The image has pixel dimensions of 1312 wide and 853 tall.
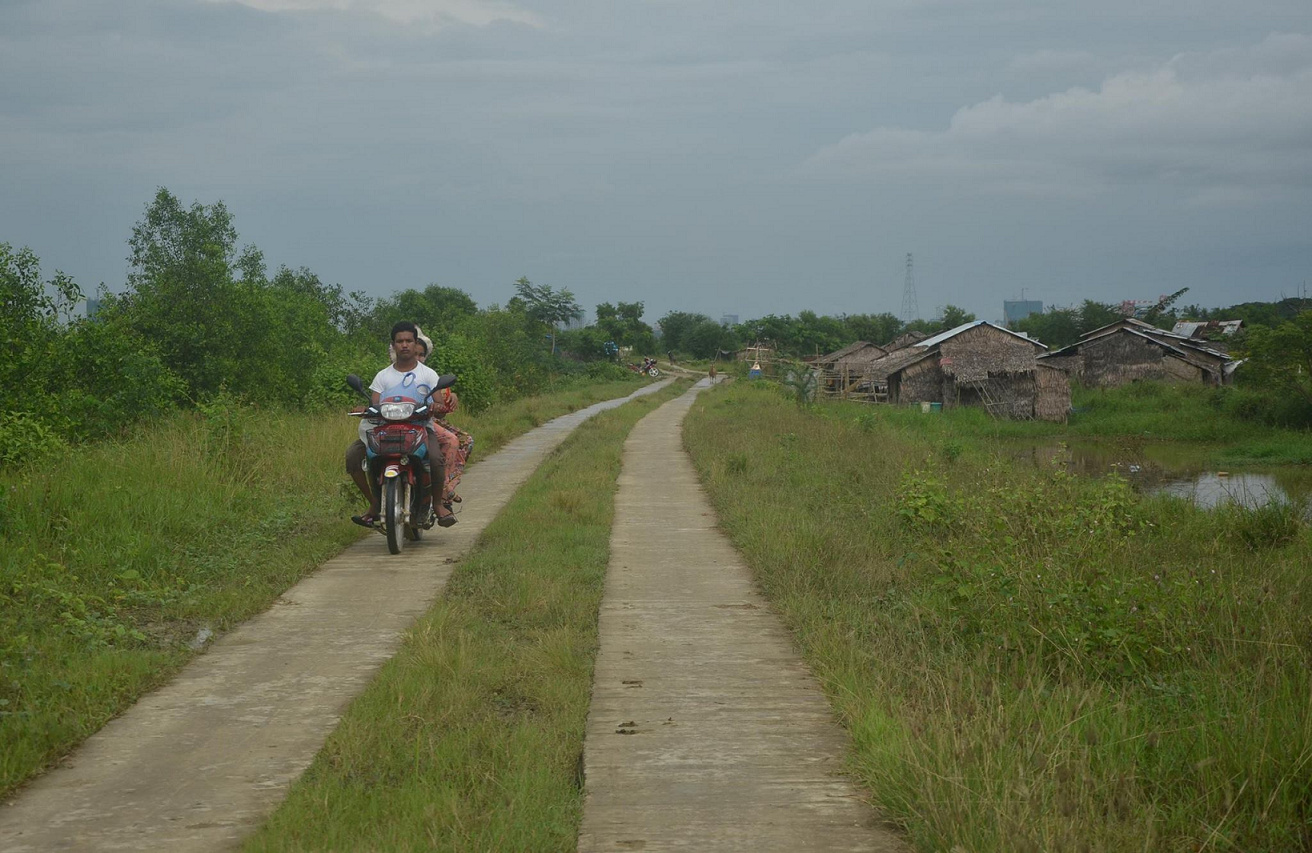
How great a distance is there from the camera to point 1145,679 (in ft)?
16.1

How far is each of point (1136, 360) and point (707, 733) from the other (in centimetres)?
4462

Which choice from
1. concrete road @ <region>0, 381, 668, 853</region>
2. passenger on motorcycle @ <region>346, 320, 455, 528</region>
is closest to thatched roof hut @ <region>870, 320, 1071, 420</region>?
passenger on motorcycle @ <region>346, 320, 455, 528</region>

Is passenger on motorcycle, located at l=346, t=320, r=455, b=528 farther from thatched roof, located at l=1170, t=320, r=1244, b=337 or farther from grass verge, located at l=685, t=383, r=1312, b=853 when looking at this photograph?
thatched roof, located at l=1170, t=320, r=1244, b=337

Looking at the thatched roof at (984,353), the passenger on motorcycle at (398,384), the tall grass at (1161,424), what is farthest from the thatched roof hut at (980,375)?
the passenger on motorcycle at (398,384)

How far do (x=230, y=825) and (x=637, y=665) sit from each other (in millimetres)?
2159

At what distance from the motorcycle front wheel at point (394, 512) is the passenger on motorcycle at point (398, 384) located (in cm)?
27

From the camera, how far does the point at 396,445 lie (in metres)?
8.05

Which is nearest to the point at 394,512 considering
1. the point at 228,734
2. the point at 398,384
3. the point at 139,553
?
the point at 398,384

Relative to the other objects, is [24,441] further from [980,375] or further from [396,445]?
[980,375]

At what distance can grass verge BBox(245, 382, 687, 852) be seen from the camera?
333 centimetres

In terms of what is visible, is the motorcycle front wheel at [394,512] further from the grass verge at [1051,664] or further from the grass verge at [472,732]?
the grass verge at [1051,664]

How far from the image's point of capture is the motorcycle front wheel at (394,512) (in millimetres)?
8031

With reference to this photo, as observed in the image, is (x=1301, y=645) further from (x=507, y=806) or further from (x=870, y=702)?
(x=507, y=806)

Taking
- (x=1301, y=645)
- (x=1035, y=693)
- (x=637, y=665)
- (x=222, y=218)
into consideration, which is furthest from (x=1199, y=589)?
(x=222, y=218)
